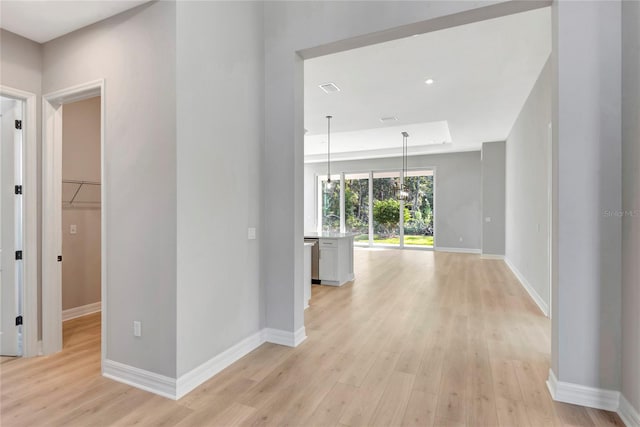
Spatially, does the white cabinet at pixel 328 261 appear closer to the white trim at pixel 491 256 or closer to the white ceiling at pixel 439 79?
the white ceiling at pixel 439 79

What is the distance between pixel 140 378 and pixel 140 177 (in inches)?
57.1

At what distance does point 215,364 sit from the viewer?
101 inches

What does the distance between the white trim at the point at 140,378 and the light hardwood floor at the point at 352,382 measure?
6cm

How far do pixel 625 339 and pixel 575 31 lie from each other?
6.44 ft

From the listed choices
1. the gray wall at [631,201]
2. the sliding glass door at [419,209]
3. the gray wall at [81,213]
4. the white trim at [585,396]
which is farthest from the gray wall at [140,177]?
the sliding glass door at [419,209]

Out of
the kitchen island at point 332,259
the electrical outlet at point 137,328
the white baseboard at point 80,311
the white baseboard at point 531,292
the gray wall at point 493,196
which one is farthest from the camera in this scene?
the gray wall at point 493,196

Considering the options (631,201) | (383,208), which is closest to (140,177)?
(631,201)

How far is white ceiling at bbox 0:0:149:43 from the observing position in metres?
2.35

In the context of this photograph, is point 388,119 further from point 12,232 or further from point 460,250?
point 12,232

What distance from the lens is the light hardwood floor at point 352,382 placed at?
202 centimetres

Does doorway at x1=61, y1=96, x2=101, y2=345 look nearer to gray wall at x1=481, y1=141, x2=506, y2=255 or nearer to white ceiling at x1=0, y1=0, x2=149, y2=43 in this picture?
white ceiling at x1=0, y1=0, x2=149, y2=43

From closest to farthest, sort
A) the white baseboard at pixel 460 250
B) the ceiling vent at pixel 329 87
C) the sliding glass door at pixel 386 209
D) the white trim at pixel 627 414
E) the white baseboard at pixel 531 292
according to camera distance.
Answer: the white trim at pixel 627 414
the white baseboard at pixel 531 292
the ceiling vent at pixel 329 87
the white baseboard at pixel 460 250
the sliding glass door at pixel 386 209

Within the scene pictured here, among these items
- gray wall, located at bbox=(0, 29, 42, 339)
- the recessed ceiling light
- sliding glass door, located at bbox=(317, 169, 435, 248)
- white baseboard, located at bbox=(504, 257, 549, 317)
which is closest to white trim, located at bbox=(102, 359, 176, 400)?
gray wall, located at bbox=(0, 29, 42, 339)

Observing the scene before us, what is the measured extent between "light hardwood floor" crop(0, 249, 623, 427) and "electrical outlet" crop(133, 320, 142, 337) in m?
0.37
